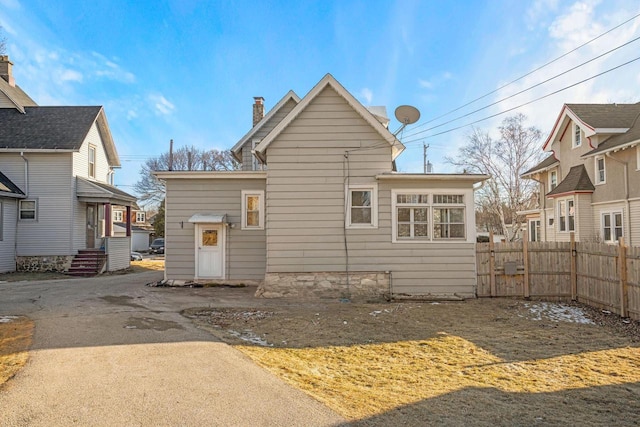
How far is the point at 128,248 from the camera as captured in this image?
2164cm

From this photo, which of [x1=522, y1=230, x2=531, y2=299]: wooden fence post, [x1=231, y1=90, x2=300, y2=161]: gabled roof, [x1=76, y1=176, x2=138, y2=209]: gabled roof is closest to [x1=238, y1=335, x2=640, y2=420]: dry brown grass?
[x1=522, y1=230, x2=531, y2=299]: wooden fence post

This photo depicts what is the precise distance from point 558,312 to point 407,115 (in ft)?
22.3

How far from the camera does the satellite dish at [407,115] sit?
41.1ft

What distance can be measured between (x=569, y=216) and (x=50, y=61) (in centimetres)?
2425

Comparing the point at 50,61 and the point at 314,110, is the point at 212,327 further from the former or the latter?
the point at 50,61

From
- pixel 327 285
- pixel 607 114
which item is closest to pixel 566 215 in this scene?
pixel 607 114

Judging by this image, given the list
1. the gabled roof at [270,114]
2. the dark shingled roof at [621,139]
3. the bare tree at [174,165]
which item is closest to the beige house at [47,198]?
the gabled roof at [270,114]

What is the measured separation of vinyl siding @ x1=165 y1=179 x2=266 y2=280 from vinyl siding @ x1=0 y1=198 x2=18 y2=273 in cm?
888

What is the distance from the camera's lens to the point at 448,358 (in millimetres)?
6352

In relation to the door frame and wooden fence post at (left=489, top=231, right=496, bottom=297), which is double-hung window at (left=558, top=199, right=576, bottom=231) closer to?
wooden fence post at (left=489, top=231, right=496, bottom=297)

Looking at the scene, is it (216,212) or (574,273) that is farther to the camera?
(216,212)

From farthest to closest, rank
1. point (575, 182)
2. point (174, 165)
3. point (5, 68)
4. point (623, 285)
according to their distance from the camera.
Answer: point (174, 165) → point (5, 68) → point (575, 182) → point (623, 285)

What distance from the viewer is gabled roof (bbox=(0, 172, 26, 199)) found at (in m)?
16.7

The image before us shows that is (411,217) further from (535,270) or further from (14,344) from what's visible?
(14,344)
